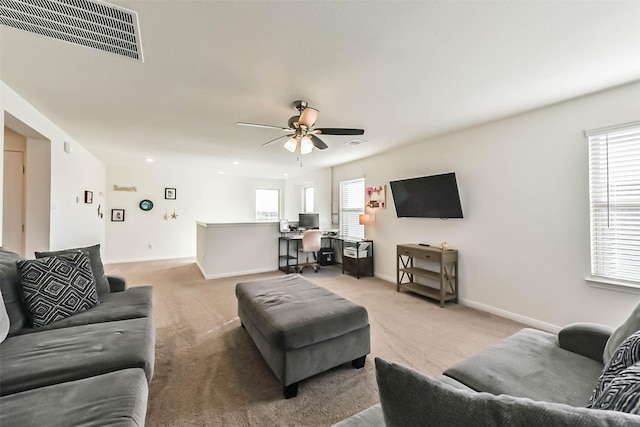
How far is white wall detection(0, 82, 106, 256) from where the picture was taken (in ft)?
8.80

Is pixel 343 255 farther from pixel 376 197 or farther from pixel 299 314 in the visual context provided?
pixel 299 314

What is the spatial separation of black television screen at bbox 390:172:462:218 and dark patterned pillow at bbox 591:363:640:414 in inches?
122

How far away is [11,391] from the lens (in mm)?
→ 1179

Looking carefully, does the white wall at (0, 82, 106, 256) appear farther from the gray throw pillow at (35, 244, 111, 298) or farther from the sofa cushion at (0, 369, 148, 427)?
the sofa cushion at (0, 369, 148, 427)

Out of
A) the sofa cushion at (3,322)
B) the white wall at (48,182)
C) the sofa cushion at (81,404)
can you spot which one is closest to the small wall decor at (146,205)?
the white wall at (48,182)

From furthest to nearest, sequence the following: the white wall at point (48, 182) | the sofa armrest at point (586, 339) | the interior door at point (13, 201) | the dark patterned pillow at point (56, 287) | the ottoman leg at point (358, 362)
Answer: the interior door at point (13, 201) → the white wall at point (48, 182) → the ottoman leg at point (358, 362) → the dark patterned pillow at point (56, 287) → the sofa armrest at point (586, 339)

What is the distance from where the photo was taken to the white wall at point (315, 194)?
6.57 m

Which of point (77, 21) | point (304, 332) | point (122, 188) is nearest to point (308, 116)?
point (77, 21)

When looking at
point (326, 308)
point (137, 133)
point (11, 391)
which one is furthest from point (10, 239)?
point (326, 308)

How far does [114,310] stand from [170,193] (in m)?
5.60

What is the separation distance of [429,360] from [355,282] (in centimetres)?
249

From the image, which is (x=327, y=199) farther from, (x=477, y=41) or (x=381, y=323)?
(x=477, y=41)

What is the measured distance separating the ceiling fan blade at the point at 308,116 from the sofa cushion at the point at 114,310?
2133mm

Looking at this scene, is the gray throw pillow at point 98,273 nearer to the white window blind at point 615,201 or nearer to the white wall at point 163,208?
the white wall at point 163,208
